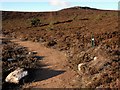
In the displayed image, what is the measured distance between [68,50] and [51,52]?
49.2 inches

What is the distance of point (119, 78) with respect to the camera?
11992mm

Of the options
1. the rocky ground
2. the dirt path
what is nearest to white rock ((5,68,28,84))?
the rocky ground

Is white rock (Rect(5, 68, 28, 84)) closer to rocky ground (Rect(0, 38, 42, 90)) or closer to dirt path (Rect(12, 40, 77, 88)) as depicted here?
rocky ground (Rect(0, 38, 42, 90))

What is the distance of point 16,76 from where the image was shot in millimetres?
13383

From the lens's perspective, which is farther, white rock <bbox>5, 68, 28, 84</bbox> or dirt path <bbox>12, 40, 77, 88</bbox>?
white rock <bbox>5, 68, 28, 84</bbox>

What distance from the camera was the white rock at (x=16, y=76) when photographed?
13239 millimetres

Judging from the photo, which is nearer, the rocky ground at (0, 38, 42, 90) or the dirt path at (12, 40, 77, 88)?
the dirt path at (12, 40, 77, 88)

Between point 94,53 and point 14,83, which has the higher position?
point 94,53

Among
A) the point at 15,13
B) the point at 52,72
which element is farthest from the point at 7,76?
the point at 15,13

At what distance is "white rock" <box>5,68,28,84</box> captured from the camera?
1324 centimetres

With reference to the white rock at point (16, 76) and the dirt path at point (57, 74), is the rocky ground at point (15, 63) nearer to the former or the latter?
the white rock at point (16, 76)

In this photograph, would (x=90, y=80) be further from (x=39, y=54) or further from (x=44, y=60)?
(x=39, y=54)

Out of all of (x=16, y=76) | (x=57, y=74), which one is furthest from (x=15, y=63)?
(x=57, y=74)

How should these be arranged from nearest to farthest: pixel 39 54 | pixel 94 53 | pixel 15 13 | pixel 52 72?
pixel 52 72 < pixel 94 53 < pixel 39 54 < pixel 15 13
